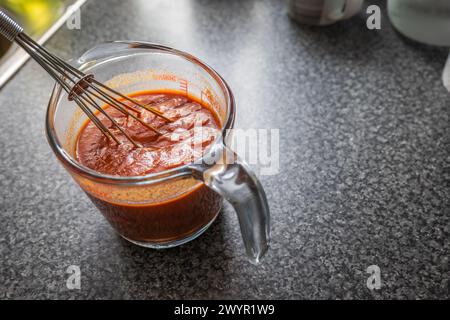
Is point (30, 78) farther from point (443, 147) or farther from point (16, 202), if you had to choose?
point (443, 147)

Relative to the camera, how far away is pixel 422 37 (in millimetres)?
825

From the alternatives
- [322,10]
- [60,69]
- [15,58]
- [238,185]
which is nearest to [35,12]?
[15,58]

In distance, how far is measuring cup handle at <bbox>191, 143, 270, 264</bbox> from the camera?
1.39ft

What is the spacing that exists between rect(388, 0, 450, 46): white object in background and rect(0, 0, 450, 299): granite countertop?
2 cm

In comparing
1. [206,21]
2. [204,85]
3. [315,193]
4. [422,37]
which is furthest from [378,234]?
[206,21]

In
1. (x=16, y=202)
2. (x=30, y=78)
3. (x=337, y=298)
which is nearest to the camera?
(x=337, y=298)

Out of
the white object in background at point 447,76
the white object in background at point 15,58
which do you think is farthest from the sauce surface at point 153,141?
the white object in background at point 447,76

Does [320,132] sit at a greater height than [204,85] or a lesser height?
lesser

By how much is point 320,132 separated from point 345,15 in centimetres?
29

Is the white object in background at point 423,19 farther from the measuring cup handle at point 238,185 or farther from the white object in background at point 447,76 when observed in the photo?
the measuring cup handle at point 238,185

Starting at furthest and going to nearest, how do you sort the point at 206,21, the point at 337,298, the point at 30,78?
1. the point at 206,21
2. the point at 30,78
3. the point at 337,298

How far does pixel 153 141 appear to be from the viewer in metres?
0.55

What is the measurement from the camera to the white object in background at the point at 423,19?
0.76 metres

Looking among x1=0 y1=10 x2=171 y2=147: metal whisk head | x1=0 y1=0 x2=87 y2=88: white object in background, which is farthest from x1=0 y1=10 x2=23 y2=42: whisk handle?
x1=0 y1=0 x2=87 y2=88: white object in background
